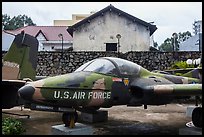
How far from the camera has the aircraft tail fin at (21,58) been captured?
9688 mm

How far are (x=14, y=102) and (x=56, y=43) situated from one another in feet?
87.8

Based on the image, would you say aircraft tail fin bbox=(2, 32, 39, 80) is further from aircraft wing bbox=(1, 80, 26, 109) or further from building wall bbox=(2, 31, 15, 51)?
building wall bbox=(2, 31, 15, 51)

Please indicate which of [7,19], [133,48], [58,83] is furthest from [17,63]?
[7,19]

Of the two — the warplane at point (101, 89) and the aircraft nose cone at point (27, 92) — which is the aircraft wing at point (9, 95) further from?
the aircraft nose cone at point (27, 92)

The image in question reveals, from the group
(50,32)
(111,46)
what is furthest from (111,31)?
(50,32)

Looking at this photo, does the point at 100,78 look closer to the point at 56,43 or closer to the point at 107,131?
the point at 107,131

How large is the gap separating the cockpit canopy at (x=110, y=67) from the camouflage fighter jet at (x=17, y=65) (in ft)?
9.08

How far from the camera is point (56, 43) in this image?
116 feet

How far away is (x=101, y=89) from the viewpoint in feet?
21.6

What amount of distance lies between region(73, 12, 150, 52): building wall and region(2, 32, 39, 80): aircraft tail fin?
12851mm

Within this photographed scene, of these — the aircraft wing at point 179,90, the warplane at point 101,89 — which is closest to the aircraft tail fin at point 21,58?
the warplane at point 101,89

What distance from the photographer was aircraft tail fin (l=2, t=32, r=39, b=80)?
31.8 ft

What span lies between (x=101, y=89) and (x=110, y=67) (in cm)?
73

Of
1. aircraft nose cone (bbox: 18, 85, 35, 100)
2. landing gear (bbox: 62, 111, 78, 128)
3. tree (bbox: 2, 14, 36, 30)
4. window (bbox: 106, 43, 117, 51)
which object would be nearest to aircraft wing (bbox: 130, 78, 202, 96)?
landing gear (bbox: 62, 111, 78, 128)
